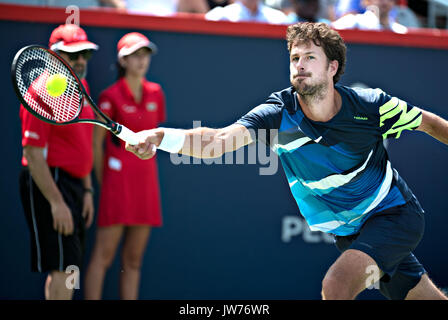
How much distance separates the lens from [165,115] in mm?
5344

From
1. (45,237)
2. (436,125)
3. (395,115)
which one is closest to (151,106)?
(45,237)

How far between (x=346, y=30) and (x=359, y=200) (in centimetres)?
238

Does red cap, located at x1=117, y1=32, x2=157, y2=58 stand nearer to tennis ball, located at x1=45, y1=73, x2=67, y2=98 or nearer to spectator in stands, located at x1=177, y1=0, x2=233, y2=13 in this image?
spectator in stands, located at x1=177, y1=0, x2=233, y2=13

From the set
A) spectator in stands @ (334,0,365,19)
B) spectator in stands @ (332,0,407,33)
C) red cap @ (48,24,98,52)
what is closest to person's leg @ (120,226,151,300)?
red cap @ (48,24,98,52)

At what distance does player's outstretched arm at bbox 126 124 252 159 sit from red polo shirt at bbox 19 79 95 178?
4.09ft

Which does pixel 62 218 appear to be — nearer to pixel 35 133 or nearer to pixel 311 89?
pixel 35 133

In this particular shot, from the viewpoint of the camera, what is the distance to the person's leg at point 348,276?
3.16 metres

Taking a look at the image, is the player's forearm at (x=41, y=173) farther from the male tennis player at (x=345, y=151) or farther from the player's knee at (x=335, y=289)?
the player's knee at (x=335, y=289)

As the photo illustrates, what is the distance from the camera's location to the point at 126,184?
493cm

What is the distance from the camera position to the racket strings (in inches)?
140

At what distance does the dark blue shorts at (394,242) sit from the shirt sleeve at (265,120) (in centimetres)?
71

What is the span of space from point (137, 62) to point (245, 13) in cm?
144

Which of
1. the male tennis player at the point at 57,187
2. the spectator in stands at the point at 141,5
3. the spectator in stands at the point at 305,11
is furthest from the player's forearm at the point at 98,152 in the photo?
the spectator in stands at the point at 305,11
